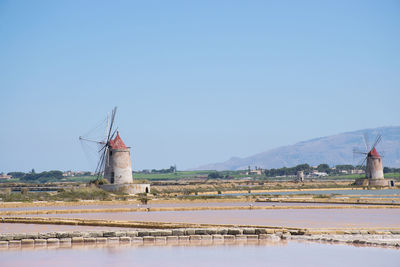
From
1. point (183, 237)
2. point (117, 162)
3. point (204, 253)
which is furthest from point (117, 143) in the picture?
point (204, 253)

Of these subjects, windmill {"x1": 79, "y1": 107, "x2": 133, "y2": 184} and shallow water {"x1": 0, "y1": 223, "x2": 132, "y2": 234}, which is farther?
windmill {"x1": 79, "y1": 107, "x2": 133, "y2": 184}

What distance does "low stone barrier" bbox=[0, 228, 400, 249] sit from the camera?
48.2 feet

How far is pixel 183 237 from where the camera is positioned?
15.4m

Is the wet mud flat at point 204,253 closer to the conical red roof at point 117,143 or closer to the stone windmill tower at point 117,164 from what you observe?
the stone windmill tower at point 117,164

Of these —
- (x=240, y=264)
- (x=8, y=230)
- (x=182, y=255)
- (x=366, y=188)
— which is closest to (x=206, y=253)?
(x=182, y=255)

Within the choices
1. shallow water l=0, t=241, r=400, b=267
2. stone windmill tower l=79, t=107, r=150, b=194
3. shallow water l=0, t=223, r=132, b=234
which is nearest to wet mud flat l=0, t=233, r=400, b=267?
shallow water l=0, t=241, r=400, b=267

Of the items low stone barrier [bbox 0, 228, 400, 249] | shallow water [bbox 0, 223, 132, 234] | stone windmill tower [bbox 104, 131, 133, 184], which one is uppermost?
stone windmill tower [bbox 104, 131, 133, 184]

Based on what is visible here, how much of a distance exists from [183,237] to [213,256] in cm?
269

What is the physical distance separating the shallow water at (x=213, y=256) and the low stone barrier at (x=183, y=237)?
80 centimetres

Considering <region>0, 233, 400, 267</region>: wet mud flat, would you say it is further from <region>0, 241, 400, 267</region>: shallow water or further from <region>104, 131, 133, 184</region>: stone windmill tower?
<region>104, 131, 133, 184</region>: stone windmill tower

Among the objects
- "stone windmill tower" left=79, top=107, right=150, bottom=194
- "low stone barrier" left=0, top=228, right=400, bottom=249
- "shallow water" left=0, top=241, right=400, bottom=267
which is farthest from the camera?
"stone windmill tower" left=79, top=107, right=150, bottom=194

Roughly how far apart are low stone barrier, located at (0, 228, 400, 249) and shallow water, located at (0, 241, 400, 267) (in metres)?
0.80

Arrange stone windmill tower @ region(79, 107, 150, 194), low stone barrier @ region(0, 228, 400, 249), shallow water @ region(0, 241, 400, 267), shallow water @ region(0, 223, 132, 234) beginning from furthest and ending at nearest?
stone windmill tower @ region(79, 107, 150, 194) < shallow water @ region(0, 223, 132, 234) < low stone barrier @ region(0, 228, 400, 249) < shallow water @ region(0, 241, 400, 267)

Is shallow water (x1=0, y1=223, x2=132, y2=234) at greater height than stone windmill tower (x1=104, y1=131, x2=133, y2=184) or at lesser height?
lesser
